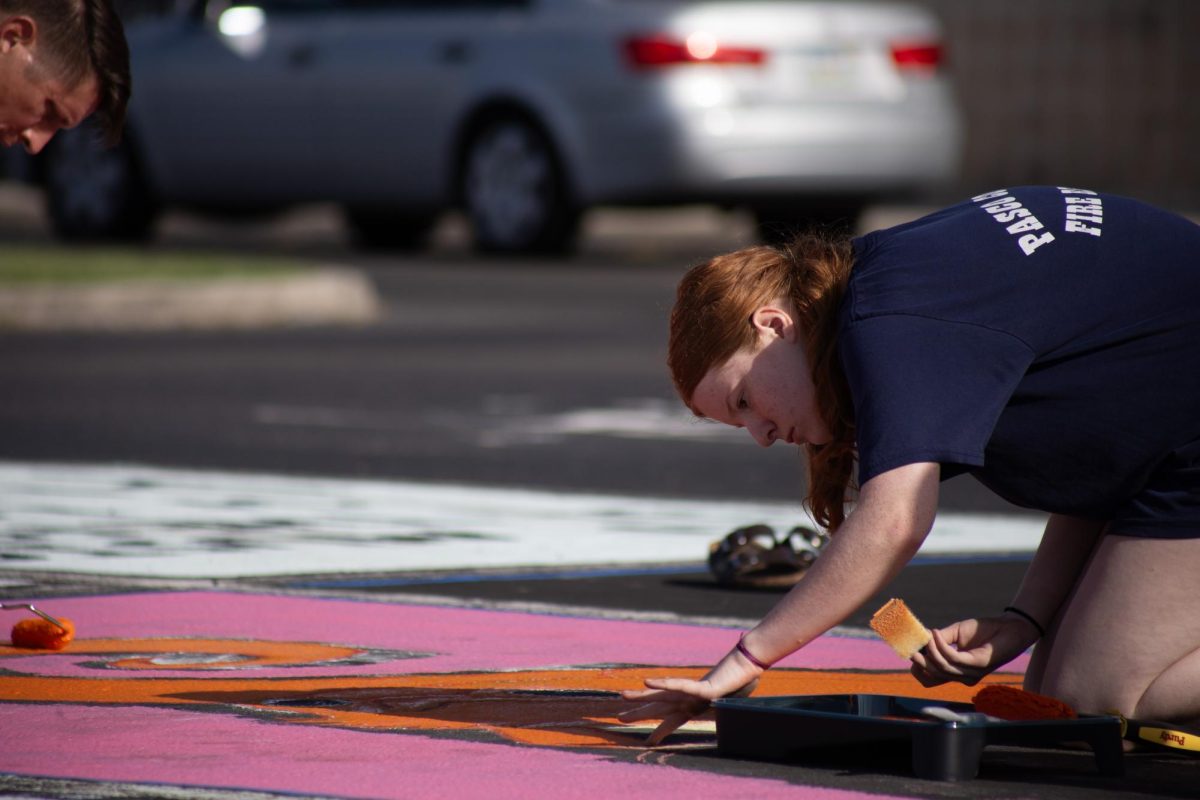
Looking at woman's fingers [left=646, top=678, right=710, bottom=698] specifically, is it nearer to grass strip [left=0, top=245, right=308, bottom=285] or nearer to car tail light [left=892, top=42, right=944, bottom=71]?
grass strip [left=0, top=245, right=308, bottom=285]

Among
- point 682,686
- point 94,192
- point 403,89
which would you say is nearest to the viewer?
point 682,686

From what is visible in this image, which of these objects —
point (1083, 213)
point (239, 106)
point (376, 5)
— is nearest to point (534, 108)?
point (376, 5)

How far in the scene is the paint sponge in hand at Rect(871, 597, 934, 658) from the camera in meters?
3.91

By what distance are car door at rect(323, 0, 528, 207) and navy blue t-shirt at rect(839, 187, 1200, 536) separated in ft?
38.8

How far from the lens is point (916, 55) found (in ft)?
50.1

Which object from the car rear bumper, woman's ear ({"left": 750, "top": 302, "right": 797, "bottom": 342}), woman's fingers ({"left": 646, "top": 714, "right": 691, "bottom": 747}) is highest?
the car rear bumper

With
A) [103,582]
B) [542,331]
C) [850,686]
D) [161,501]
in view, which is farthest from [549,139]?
[850,686]

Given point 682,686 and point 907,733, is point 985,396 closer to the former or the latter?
point 907,733

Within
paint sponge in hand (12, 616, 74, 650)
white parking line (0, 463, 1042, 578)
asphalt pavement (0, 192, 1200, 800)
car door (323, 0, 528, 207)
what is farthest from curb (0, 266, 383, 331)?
paint sponge in hand (12, 616, 74, 650)

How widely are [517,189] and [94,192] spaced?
3616 mm

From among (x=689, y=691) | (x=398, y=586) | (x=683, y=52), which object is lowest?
(x=689, y=691)

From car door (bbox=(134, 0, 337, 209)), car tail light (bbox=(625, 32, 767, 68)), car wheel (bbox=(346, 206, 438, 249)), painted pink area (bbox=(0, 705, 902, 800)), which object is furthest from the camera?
car wheel (bbox=(346, 206, 438, 249))

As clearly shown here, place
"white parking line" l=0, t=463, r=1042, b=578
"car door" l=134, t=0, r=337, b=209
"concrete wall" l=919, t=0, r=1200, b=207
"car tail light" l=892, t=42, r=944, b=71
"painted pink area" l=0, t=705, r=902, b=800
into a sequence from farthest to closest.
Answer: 1. "concrete wall" l=919, t=0, r=1200, b=207
2. "car door" l=134, t=0, r=337, b=209
3. "car tail light" l=892, t=42, r=944, b=71
4. "white parking line" l=0, t=463, r=1042, b=578
5. "painted pink area" l=0, t=705, r=902, b=800

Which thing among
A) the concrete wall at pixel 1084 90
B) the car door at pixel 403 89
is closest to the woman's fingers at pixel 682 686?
the car door at pixel 403 89
